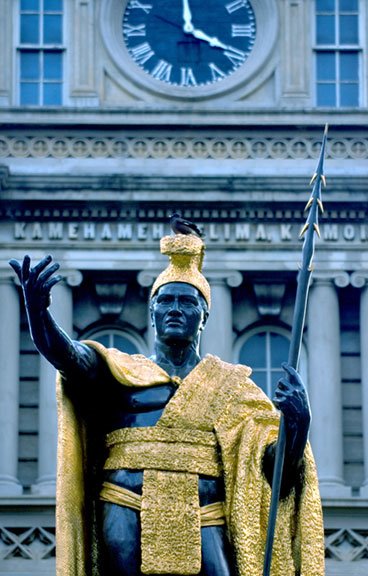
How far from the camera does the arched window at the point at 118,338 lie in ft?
132

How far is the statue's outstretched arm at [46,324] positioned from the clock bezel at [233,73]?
1113 inches

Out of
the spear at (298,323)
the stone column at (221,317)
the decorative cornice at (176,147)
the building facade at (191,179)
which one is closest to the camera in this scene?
the spear at (298,323)

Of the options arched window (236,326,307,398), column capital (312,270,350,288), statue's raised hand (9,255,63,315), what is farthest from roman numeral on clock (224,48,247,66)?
statue's raised hand (9,255,63,315)

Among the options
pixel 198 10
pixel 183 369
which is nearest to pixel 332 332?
pixel 198 10

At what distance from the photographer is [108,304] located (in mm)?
40750

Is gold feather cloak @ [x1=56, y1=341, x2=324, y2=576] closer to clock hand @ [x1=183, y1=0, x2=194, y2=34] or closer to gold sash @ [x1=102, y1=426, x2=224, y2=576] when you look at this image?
gold sash @ [x1=102, y1=426, x2=224, y2=576]

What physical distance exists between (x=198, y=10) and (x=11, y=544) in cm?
743

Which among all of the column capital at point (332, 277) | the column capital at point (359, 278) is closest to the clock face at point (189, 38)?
the column capital at point (332, 277)

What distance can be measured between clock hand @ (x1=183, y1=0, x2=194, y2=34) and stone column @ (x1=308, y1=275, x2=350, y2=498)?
11.6 ft

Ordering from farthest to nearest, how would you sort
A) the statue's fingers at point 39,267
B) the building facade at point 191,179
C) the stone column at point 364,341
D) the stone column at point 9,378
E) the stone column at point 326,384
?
the stone column at point 364,341 < the building facade at point 191,179 < the stone column at point 9,378 < the stone column at point 326,384 < the statue's fingers at point 39,267

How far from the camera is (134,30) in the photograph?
41.3 m

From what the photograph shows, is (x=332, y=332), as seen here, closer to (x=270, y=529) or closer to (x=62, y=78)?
(x=62, y=78)

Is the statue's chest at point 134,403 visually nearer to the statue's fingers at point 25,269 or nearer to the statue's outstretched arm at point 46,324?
the statue's outstretched arm at point 46,324

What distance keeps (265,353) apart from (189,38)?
403 centimetres
